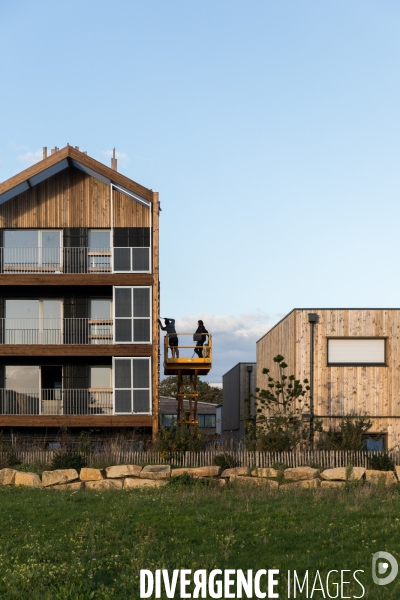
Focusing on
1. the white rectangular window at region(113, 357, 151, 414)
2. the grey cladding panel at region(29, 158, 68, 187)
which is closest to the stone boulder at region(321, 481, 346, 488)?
the white rectangular window at region(113, 357, 151, 414)

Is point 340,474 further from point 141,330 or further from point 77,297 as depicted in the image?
point 77,297

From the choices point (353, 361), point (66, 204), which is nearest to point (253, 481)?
point (353, 361)

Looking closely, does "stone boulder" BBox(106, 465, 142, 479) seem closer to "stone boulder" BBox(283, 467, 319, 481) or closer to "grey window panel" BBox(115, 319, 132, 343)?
"stone boulder" BBox(283, 467, 319, 481)

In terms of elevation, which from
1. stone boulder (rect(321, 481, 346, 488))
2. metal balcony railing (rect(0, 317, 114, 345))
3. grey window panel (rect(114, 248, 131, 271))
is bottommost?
stone boulder (rect(321, 481, 346, 488))

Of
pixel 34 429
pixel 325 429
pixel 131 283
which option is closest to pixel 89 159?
pixel 131 283

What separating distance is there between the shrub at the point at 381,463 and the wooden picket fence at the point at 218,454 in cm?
34

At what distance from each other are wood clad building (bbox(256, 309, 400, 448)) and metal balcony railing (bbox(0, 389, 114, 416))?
323 inches

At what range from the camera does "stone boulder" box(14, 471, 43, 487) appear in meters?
23.8

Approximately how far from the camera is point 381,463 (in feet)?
80.8

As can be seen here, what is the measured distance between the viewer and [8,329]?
3381 centimetres

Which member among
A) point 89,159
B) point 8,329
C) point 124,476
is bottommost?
point 124,476

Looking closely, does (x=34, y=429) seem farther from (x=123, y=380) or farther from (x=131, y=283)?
(x=131, y=283)

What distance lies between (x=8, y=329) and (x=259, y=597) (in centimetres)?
2499

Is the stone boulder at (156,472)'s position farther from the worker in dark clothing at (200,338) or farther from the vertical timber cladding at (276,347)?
the worker in dark clothing at (200,338)
